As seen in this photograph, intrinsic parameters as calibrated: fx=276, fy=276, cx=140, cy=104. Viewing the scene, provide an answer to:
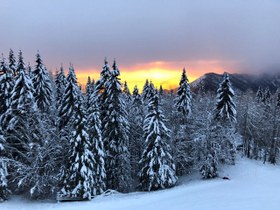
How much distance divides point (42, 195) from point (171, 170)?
15453 mm

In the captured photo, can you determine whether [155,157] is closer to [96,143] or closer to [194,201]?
[96,143]

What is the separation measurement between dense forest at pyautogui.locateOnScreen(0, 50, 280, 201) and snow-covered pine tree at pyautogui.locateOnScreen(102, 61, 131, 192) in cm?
13

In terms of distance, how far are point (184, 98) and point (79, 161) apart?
22048mm

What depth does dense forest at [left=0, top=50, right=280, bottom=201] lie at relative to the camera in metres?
29.9

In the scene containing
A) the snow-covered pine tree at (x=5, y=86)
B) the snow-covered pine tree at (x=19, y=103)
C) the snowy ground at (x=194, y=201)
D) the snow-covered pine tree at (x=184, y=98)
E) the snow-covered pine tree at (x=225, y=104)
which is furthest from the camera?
the snow-covered pine tree at (x=184, y=98)

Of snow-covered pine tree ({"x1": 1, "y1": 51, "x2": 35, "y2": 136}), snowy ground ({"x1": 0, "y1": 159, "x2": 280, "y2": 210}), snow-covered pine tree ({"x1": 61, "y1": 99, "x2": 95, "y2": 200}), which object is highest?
snow-covered pine tree ({"x1": 1, "y1": 51, "x2": 35, "y2": 136})

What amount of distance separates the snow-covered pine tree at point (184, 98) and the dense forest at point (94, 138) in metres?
0.16

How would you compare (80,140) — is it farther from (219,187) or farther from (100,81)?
(219,187)

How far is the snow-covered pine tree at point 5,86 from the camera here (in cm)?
3275

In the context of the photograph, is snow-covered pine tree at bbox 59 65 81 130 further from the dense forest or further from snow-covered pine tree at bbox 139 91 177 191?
snow-covered pine tree at bbox 139 91 177 191

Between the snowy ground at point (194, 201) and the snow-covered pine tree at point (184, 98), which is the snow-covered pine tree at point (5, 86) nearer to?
the snowy ground at point (194, 201)

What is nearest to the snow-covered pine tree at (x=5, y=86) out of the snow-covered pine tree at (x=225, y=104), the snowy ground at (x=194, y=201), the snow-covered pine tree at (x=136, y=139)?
the snowy ground at (x=194, y=201)

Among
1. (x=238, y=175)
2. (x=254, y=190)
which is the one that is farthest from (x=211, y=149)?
(x=254, y=190)

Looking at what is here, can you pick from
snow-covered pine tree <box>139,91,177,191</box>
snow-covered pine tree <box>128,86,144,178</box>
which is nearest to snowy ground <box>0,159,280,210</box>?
snow-covered pine tree <box>139,91,177,191</box>
